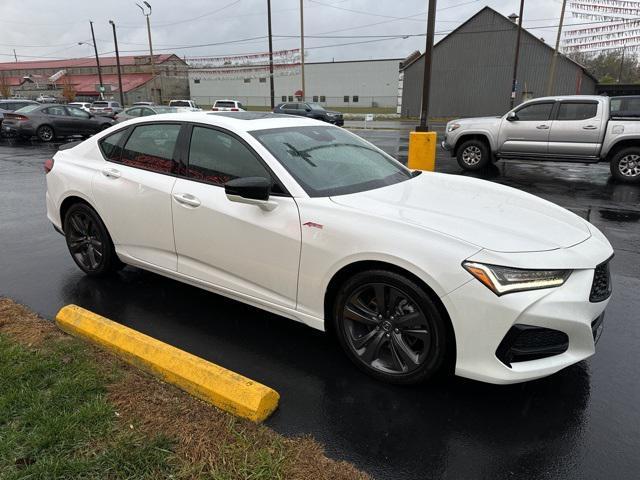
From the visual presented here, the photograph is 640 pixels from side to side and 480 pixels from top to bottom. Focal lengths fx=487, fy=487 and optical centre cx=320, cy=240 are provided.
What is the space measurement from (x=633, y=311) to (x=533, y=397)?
179 cm

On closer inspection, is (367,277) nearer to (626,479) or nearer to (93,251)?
(626,479)

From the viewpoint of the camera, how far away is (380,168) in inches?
156

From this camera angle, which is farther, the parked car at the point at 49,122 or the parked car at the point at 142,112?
the parked car at the point at 142,112

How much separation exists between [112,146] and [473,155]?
9187 millimetres

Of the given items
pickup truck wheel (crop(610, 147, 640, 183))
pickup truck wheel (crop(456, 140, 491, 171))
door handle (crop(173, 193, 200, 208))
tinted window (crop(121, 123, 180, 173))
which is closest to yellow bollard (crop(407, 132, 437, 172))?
pickup truck wheel (crop(456, 140, 491, 171))

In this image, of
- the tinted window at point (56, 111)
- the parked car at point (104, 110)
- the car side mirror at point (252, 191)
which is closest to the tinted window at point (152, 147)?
the car side mirror at point (252, 191)

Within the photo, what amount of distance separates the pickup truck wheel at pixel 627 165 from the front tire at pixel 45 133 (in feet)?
62.8

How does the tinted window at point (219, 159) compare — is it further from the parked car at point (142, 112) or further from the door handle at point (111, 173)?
the parked car at point (142, 112)

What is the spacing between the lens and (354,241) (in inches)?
112

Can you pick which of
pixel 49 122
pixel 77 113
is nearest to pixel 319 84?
pixel 77 113

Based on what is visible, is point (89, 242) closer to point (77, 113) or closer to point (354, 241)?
point (354, 241)

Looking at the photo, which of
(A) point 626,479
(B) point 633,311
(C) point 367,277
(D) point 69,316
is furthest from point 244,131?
(B) point 633,311

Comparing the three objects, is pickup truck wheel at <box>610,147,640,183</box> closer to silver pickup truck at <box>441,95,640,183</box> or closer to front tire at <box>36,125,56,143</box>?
silver pickup truck at <box>441,95,640,183</box>

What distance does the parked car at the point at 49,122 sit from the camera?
61.4 ft
